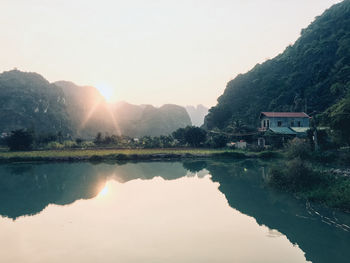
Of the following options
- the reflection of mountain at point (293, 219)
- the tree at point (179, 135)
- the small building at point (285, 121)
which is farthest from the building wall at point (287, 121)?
the reflection of mountain at point (293, 219)

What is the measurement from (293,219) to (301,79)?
93.4 meters

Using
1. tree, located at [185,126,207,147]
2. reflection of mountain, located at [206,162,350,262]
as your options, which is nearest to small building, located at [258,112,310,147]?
tree, located at [185,126,207,147]

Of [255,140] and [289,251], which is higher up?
[255,140]

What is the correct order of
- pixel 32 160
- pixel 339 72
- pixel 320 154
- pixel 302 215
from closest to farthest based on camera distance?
pixel 302 215, pixel 320 154, pixel 32 160, pixel 339 72

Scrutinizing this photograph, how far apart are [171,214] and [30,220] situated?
9.55 metres

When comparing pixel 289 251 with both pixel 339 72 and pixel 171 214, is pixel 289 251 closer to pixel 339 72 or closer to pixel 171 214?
pixel 171 214

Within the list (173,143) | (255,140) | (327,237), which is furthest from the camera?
(173,143)

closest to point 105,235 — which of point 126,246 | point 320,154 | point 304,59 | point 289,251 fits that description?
point 126,246

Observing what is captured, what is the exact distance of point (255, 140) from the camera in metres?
71.7

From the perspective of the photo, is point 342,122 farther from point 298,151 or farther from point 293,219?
point 293,219

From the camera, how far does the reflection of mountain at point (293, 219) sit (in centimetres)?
1335

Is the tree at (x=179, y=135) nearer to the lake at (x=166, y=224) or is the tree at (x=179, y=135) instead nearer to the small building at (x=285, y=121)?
the small building at (x=285, y=121)

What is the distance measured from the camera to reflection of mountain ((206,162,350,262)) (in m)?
13.4

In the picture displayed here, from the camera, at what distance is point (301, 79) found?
100 meters
